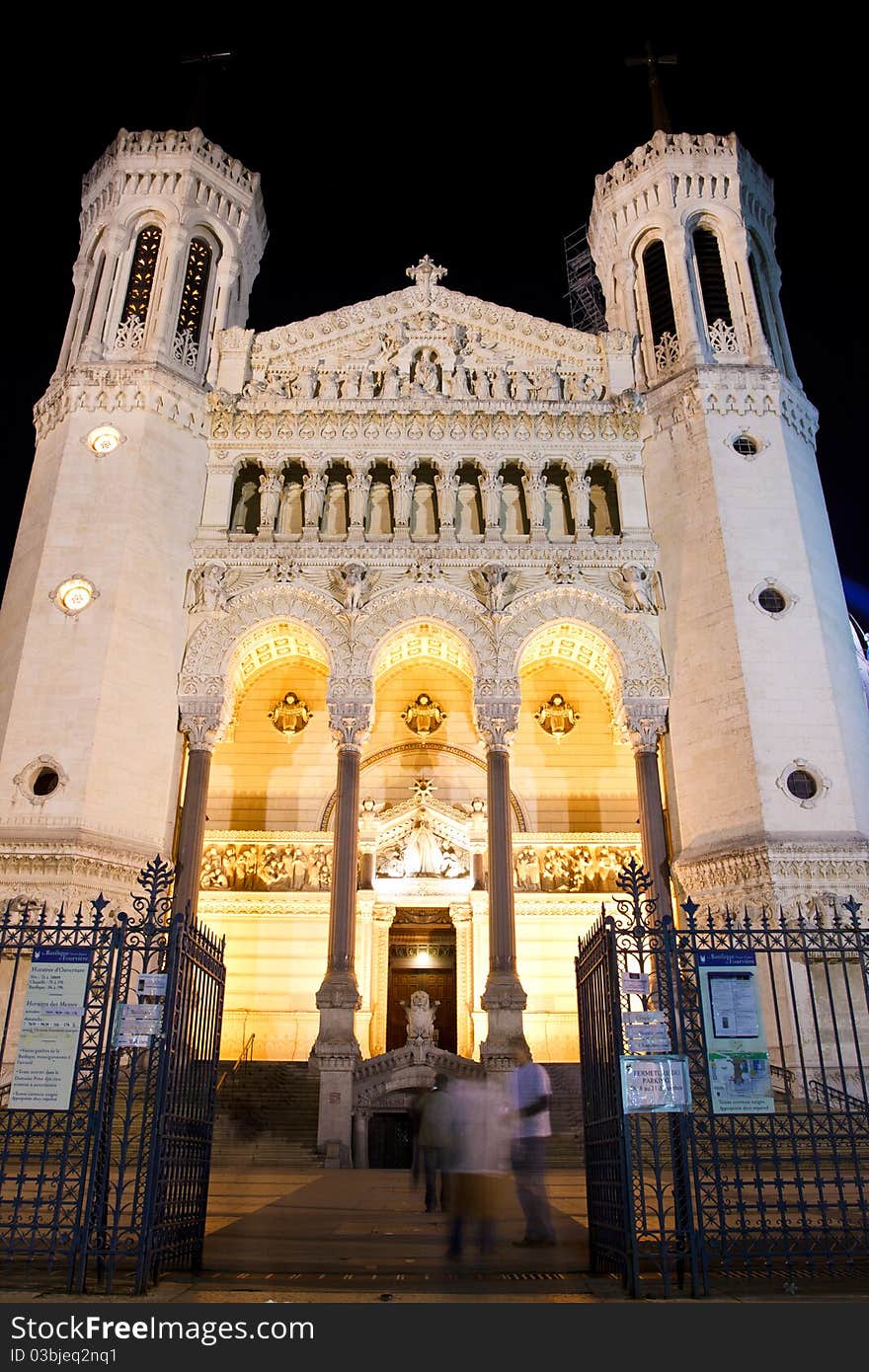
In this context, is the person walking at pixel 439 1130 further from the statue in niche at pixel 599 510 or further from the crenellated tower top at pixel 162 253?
the crenellated tower top at pixel 162 253

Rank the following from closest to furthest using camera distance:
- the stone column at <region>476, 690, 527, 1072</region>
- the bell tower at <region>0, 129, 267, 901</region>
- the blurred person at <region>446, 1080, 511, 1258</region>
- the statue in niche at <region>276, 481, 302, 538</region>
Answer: the blurred person at <region>446, 1080, 511, 1258</region>
the stone column at <region>476, 690, 527, 1072</region>
the bell tower at <region>0, 129, 267, 901</region>
the statue in niche at <region>276, 481, 302, 538</region>

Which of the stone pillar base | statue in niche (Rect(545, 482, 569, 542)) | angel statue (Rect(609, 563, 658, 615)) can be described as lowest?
the stone pillar base

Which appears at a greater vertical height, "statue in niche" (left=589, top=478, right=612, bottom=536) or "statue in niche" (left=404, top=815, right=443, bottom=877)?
"statue in niche" (left=589, top=478, right=612, bottom=536)

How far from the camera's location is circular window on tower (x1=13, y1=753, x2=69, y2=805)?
1897 centimetres

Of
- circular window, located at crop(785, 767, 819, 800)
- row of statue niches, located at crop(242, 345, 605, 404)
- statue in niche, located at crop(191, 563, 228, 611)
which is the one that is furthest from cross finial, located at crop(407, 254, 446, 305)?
circular window, located at crop(785, 767, 819, 800)

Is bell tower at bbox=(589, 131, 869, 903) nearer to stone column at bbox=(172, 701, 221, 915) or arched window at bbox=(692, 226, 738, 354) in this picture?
arched window at bbox=(692, 226, 738, 354)

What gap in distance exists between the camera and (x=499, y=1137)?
8.84 metres

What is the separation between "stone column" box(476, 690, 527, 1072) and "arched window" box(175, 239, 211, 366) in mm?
11497

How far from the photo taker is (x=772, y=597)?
2103 centimetres

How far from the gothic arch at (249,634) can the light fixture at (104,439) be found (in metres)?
4.57

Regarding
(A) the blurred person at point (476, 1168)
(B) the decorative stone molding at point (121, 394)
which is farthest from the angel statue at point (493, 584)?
(A) the blurred person at point (476, 1168)

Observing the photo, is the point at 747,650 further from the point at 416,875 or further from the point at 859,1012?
the point at 416,875

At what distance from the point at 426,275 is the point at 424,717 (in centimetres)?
1158

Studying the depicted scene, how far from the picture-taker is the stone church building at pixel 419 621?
1944 centimetres
